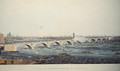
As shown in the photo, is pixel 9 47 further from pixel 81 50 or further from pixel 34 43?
pixel 81 50

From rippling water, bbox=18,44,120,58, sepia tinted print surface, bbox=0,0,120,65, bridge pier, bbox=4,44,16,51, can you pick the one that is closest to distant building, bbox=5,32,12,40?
sepia tinted print surface, bbox=0,0,120,65

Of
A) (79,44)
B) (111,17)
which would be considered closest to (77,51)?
(79,44)

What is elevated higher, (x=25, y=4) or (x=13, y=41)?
(x=25, y=4)

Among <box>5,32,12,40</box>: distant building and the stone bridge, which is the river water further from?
<box>5,32,12,40</box>: distant building

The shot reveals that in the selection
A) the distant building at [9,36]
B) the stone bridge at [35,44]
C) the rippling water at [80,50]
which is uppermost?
the distant building at [9,36]

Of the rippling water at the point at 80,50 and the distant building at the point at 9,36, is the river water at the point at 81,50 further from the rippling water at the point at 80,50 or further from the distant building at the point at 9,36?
the distant building at the point at 9,36

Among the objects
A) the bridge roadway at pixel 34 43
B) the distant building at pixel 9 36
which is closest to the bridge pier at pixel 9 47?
the bridge roadway at pixel 34 43

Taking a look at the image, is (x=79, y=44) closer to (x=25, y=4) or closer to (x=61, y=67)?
(x=61, y=67)

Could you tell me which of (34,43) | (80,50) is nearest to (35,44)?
(34,43)
